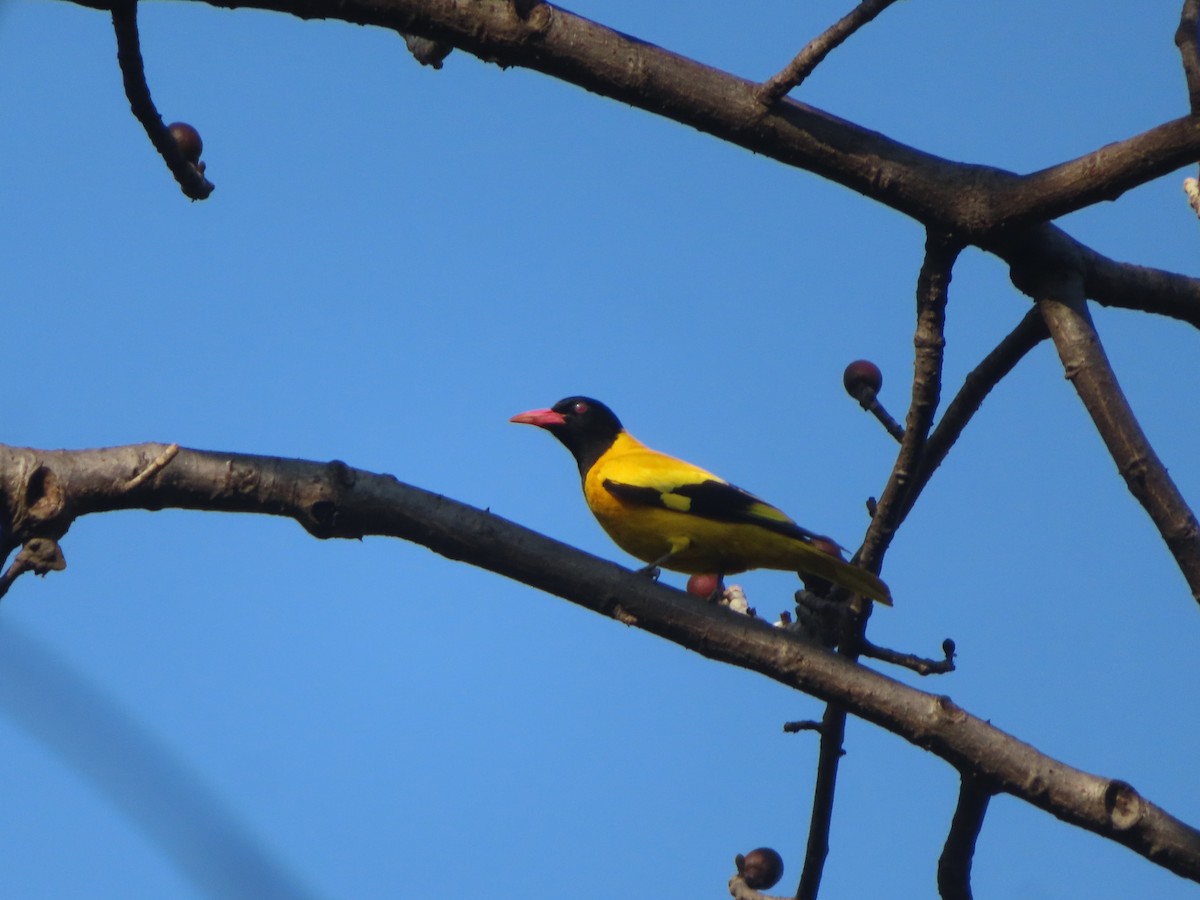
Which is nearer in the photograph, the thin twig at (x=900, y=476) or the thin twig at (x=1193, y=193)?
the thin twig at (x=900, y=476)

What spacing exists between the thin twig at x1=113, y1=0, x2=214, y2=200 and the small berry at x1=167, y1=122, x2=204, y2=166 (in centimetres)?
12

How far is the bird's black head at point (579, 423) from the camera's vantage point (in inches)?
296

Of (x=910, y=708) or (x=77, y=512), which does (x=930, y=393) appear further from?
(x=77, y=512)

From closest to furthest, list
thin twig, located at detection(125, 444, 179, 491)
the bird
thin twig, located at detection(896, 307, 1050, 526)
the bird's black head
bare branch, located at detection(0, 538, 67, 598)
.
→ bare branch, located at detection(0, 538, 67, 598)
thin twig, located at detection(125, 444, 179, 491)
thin twig, located at detection(896, 307, 1050, 526)
the bird
the bird's black head

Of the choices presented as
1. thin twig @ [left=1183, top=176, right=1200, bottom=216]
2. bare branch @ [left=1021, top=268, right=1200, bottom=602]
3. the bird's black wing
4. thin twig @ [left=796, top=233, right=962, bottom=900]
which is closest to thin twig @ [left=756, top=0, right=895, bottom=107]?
thin twig @ [left=796, top=233, right=962, bottom=900]

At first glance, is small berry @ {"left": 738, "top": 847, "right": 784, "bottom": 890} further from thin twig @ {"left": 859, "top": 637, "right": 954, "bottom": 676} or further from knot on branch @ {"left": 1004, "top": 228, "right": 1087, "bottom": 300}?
knot on branch @ {"left": 1004, "top": 228, "right": 1087, "bottom": 300}

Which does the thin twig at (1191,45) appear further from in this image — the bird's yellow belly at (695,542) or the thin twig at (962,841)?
the bird's yellow belly at (695,542)

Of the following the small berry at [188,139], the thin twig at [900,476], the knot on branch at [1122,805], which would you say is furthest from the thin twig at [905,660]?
the small berry at [188,139]

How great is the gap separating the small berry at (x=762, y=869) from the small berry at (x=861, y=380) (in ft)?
5.52

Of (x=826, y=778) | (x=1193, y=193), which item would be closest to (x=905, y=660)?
(x=826, y=778)

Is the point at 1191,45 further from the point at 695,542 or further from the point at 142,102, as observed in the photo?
the point at 695,542

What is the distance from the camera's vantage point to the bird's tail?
4227 millimetres

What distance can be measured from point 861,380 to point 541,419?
10.3ft

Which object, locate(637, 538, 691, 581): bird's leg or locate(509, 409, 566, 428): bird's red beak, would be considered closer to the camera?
locate(637, 538, 691, 581): bird's leg
